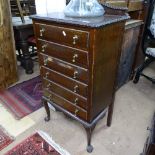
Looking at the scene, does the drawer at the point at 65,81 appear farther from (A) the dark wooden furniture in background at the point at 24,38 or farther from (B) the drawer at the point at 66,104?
(A) the dark wooden furniture in background at the point at 24,38

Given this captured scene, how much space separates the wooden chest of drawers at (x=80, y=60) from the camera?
1.01 meters

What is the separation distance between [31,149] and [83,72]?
0.80 m

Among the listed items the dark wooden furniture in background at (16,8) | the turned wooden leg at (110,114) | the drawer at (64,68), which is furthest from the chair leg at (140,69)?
the dark wooden furniture in background at (16,8)

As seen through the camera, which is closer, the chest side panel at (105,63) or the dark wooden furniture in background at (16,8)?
the chest side panel at (105,63)

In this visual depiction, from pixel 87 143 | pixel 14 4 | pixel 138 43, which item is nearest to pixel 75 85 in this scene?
pixel 87 143

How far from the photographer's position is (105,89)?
1.31 meters

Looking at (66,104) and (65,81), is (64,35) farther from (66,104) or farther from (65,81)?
(66,104)

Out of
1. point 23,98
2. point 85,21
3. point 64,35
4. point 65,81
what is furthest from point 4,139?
point 85,21

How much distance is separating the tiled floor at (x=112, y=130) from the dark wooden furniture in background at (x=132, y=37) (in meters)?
0.39

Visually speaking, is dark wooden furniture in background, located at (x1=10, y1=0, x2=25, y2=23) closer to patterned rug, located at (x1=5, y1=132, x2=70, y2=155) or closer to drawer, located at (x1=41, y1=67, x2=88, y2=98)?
drawer, located at (x1=41, y1=67, x2=88, y2=98)

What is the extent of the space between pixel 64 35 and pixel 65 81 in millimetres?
Result: 345

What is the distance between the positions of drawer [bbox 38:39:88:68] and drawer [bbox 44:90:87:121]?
0.36 meters

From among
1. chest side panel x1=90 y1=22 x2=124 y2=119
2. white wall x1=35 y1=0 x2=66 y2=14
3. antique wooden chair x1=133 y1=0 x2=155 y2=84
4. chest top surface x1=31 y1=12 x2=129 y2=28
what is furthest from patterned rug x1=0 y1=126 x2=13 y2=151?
antique wooden chair x1=133 y1=0 x2=155 y2=84

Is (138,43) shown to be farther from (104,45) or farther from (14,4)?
(14,4)
